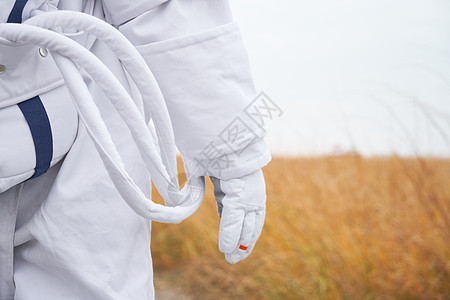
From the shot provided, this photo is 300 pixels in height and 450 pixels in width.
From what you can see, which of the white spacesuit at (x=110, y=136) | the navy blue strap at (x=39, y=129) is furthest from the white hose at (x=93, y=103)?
the navy blue strap at (x=39, y=129)

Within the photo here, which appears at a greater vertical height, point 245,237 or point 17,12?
point 17,12

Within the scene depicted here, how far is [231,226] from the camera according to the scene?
93 centimetres

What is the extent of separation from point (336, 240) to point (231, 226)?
926 millimetres

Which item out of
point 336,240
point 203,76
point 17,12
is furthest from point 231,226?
point 336,240

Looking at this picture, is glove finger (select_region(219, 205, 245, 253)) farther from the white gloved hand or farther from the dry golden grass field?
the dry golden grass field

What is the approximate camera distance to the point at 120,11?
0.82m

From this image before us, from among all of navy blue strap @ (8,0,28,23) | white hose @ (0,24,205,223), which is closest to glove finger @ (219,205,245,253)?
white hose @ (0,24,205,223)

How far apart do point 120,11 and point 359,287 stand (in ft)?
Result: 4.31

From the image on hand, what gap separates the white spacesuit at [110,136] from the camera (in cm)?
67

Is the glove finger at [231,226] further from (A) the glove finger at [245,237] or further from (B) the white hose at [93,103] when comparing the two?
(B) the white hose at [93,103]

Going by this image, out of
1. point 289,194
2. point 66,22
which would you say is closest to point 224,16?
point 66,22

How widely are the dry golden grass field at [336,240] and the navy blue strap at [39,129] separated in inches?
49.3

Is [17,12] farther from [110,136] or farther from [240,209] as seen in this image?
[240,209]

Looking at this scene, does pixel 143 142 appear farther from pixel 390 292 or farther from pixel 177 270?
pixel 177 270
